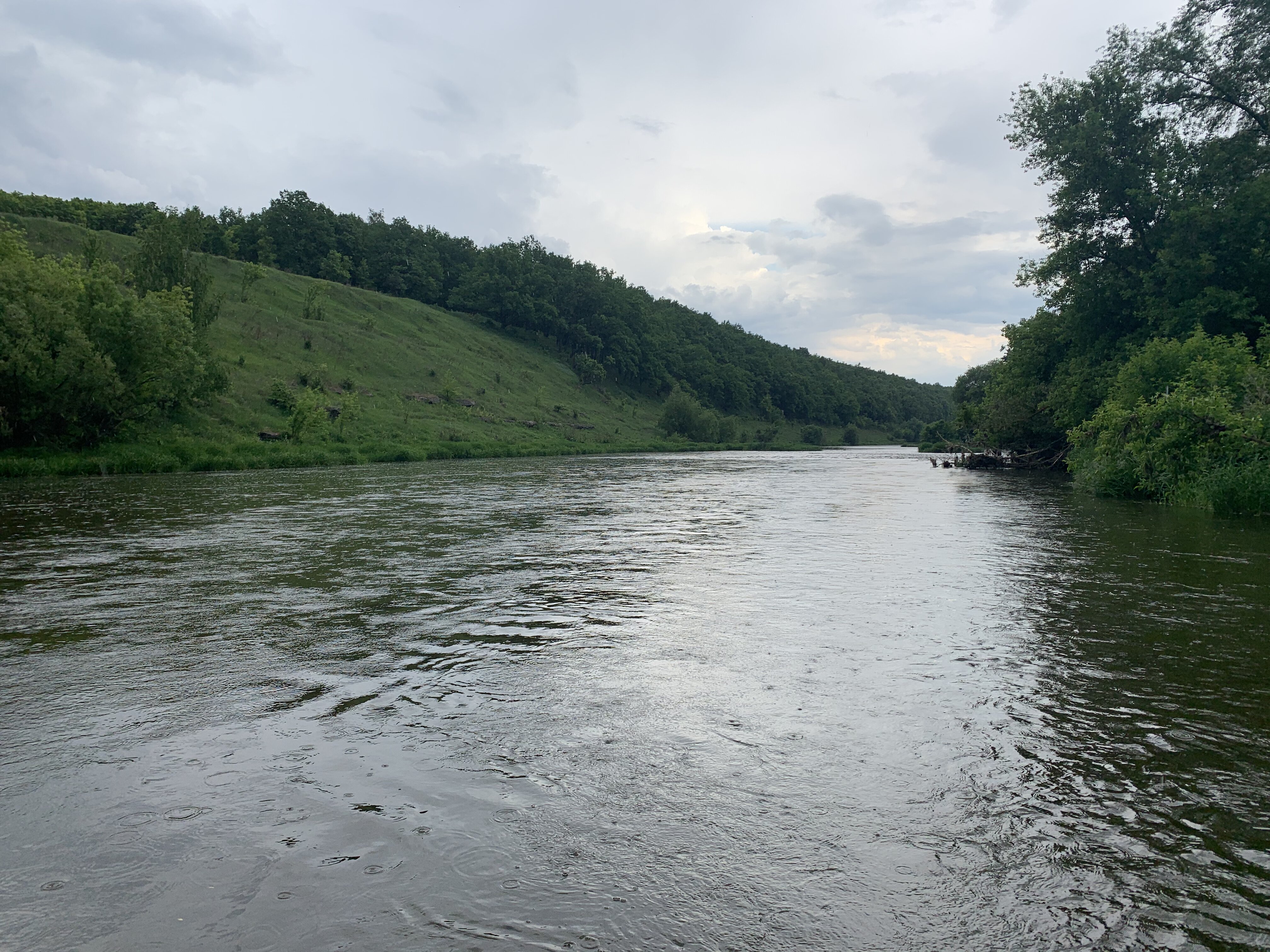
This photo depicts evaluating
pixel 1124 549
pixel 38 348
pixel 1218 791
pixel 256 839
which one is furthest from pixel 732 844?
pixel 38 348

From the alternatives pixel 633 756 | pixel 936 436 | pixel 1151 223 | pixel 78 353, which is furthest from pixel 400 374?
pixel 936 436

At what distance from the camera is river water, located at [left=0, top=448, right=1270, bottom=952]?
3.81 m

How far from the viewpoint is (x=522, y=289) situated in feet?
429

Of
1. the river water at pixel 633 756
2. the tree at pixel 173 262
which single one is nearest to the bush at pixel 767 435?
the tree at pixel 173 262

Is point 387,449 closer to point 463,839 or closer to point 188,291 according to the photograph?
point 188,291

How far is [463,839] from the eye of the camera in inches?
177

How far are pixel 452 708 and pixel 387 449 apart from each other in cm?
5172

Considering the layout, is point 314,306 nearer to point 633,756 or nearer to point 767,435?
point 767,435

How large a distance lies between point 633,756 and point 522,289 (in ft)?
430

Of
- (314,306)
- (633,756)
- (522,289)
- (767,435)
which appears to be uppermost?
(522,289)

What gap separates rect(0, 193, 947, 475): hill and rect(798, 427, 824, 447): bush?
18.7 inches

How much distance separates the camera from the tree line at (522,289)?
112750mm

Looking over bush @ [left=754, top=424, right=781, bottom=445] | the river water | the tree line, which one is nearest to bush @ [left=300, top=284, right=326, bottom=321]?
the tree line

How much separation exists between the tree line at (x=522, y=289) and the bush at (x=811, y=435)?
846 centimetres
